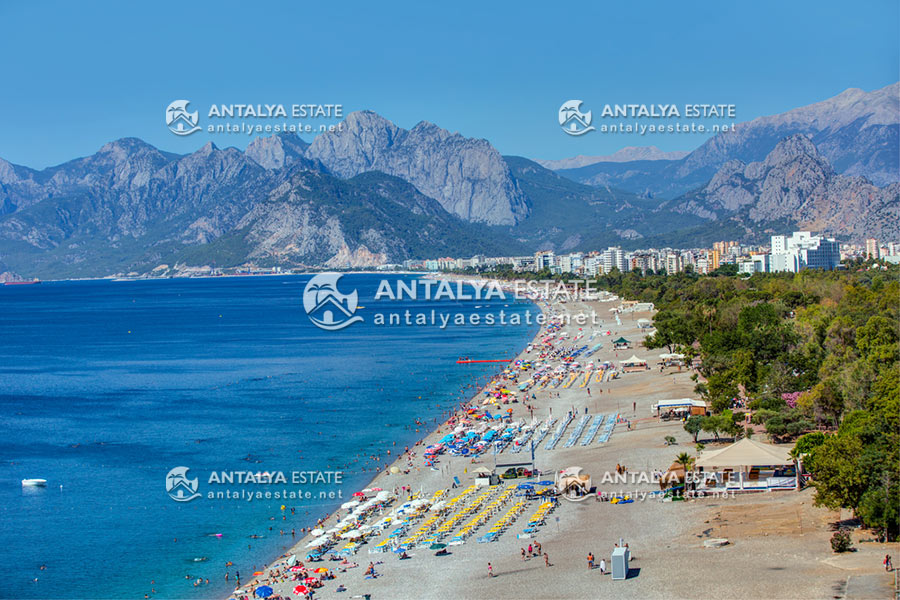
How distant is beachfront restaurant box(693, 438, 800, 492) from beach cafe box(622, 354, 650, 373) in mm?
30676

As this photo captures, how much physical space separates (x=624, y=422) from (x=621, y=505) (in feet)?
44.8

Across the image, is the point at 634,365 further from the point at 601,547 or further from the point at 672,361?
the point at 601,547

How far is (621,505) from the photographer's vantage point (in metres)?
31.1

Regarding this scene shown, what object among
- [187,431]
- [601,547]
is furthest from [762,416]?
[187,431]

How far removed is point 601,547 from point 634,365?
1481 inches

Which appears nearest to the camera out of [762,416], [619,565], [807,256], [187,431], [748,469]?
[619,565]

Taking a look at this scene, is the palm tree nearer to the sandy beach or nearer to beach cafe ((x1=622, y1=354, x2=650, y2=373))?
the sandy beach

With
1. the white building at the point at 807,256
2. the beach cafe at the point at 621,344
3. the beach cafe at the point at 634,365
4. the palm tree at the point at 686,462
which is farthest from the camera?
the white building at the point at 807,256

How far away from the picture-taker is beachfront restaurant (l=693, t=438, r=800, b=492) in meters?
Result: 30.4

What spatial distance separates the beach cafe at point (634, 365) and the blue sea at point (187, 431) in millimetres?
10220

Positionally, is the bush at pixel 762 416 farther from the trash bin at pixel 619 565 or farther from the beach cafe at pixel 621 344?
the beach cafe at pixel 621 344

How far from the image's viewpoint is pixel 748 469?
31266 millimetres

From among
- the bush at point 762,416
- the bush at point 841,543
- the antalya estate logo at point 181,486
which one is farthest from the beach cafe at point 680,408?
the antalya estate logo at point 181,486

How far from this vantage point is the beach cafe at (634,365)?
62.5 meters
